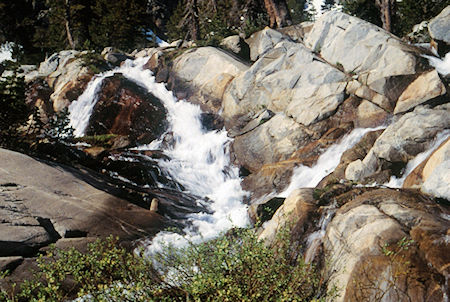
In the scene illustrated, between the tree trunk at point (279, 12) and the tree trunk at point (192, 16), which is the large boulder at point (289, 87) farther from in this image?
the tree trunk at point (192, 16)

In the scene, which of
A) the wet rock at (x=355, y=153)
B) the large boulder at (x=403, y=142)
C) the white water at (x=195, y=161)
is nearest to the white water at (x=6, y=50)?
the white water at (x=195, y=161)

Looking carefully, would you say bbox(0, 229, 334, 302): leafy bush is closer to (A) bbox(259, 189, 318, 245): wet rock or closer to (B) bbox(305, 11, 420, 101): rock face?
(A) bbox(259, 189, 318, 245): wet rock

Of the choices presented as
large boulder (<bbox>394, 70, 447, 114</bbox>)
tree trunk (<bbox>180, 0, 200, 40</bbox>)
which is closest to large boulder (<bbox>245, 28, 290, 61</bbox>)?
tree trunk (<bbox>180, 0, 200, 40</bbox>)

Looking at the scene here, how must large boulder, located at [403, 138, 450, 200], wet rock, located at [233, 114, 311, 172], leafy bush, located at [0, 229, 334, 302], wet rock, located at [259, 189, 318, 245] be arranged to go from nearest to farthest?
leafy bush, located at [0, 229, 334, 302], large boulder, located at [403, 138, 450, 200], wet rock, located at [259, 189, 318, 245], wet rock, located at [233, 114, 311, 172]

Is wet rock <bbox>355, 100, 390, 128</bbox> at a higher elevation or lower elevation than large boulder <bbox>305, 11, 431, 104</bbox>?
lower

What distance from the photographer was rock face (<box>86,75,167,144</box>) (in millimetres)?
20297

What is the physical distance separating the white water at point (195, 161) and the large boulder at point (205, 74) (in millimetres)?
798

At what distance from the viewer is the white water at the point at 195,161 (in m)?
12.8

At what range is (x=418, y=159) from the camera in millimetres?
11094

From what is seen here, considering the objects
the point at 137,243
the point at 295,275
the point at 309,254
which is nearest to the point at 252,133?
the point at 137,243

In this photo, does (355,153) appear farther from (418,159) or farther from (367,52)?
(367,52)

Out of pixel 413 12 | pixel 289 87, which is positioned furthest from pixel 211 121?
pixel 413 12

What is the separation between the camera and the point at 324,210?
28.4 ft

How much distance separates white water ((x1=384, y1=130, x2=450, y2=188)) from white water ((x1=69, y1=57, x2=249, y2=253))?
198 inches
